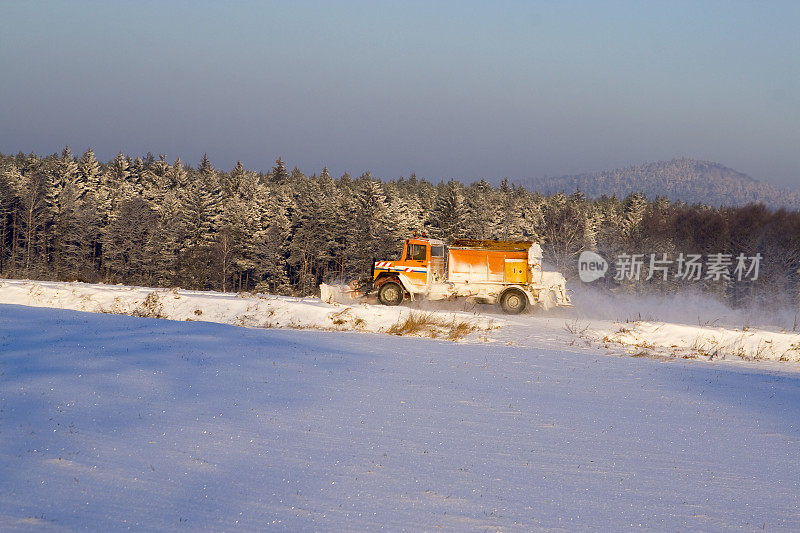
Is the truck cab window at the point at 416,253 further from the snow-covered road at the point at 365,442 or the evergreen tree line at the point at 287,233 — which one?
the evergreen tree line at the point at 287,233

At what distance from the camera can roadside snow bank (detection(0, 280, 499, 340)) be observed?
64.2 ft

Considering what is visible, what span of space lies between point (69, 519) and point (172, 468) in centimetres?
127

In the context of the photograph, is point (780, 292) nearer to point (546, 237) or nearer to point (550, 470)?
point (546, 237)

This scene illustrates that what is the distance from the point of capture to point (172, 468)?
6.47 metres

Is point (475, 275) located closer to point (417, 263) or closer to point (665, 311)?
point (417, 263)

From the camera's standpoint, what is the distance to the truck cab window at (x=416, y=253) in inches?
1021

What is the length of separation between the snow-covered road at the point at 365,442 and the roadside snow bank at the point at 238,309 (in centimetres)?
594

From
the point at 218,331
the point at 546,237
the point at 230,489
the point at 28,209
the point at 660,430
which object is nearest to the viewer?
the point at 230,489

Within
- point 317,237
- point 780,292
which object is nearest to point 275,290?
point 317,237

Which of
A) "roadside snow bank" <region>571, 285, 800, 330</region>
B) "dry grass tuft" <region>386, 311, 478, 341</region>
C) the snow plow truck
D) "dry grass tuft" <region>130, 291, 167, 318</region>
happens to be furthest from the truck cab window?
"dry grass tuft" <region>130, 291, 167, 318</region>

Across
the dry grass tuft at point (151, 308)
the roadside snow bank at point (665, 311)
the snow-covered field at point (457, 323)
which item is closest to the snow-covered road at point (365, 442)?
the snow-covered field at point (457, 323)

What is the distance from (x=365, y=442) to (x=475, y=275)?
18316 mm

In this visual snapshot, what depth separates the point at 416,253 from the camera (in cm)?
2606

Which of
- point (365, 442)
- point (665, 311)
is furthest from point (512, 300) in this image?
point (365, 442)
